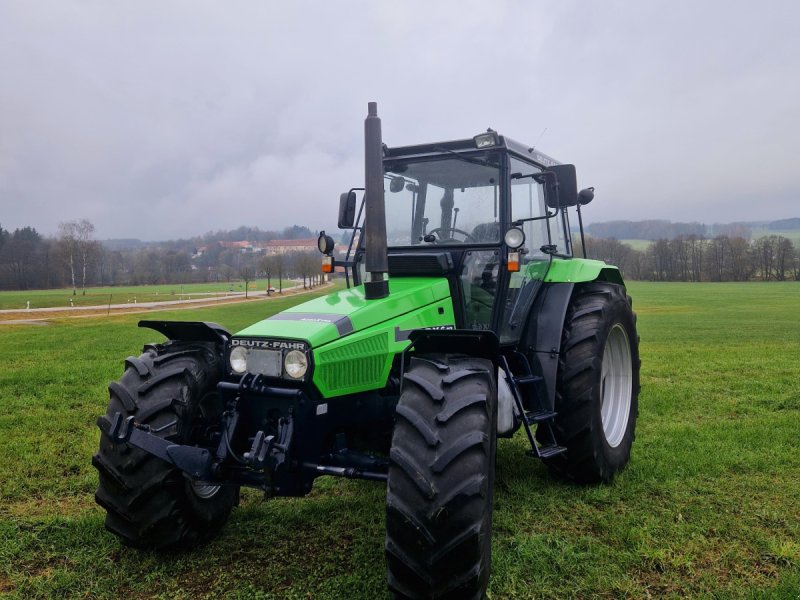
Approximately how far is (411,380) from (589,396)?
2010 mm

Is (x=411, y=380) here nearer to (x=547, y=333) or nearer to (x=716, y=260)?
(x=547, y=333)

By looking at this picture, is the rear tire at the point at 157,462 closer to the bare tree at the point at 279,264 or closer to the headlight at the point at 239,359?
the headlight at the point at 239,359

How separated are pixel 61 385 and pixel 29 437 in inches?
111

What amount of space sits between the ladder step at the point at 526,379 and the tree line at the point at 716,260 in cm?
7359

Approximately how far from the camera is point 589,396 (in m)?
4.65

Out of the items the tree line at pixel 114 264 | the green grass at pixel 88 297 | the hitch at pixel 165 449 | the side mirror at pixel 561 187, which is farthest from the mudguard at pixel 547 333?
the tree line at pixel 114 264

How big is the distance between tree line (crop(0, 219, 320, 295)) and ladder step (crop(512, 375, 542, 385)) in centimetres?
5756

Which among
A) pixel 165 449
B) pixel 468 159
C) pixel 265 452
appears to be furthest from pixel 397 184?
pixel 165 449

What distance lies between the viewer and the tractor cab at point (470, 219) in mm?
4504

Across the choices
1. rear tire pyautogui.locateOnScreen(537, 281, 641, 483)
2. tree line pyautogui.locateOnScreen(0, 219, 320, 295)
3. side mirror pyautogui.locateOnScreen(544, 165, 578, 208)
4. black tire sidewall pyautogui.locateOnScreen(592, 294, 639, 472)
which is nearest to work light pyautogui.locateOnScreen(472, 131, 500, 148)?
side mirror pyautogui.locateOnScreen(544, 165, 578, 208)

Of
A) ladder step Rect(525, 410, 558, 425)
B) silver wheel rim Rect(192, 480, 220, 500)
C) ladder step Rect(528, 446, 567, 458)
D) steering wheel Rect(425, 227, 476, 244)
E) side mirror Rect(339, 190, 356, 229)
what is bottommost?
silver wheel rim Rect(192, 480, 220, 500)

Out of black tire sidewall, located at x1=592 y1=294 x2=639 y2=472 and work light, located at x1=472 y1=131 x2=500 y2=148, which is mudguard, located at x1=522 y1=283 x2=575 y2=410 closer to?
black tire sidewall, located at x1=592 y1=294 x2=639 y2=472

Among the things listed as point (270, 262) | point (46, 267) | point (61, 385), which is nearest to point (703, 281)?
point (270, 262)

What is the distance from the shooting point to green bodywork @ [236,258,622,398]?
349 cm
